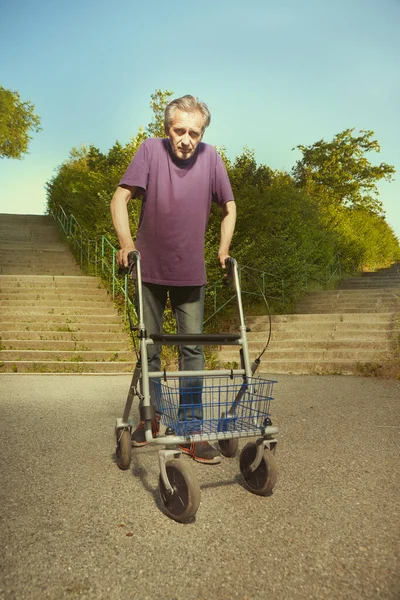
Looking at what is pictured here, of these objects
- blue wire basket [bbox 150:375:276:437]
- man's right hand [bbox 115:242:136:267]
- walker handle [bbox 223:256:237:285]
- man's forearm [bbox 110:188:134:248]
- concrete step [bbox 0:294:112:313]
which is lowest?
concrete step [bbox 0:294:112:313]

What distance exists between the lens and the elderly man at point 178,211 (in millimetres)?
2922

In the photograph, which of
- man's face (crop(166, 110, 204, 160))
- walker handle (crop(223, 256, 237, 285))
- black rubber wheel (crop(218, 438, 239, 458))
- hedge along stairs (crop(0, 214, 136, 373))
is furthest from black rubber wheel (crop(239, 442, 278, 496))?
hedge along stairs (crop(0, 214, 136, 373))

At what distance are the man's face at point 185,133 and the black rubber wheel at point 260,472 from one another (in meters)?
1.62

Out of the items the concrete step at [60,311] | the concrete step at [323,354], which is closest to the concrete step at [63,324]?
the concrete step at [60,311]

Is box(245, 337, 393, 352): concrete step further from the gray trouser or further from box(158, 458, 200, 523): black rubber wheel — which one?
box(158, 458, 200, 523): black rubber wheel

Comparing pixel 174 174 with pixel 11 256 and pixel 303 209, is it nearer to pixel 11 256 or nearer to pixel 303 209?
pixel 11 256

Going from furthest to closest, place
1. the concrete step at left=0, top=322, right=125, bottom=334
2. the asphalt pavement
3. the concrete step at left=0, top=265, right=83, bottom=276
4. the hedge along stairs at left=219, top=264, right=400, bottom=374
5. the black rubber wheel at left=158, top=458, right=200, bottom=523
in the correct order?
the concrete step at left=0, top=265, right=83, bottom=276
the concrete step at left=0, top=322, right=125, bottom=334
the hedge along stairs at left=219, top=264, right=400, bottom=374
the black rubber wheel at left=158, top=458, right=200, bottom=523
the asphalt pavement

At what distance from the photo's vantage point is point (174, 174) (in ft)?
9.84

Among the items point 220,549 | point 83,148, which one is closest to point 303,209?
point 220,549

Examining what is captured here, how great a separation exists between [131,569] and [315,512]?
0.97 metres

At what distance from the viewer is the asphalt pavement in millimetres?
1806

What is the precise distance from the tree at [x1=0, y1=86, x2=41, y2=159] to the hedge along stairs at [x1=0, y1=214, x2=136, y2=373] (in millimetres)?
16571

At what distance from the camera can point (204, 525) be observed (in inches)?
90.7

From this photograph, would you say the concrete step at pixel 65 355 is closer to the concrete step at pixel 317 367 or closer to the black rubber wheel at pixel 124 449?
the concrete step at pixel 317 367
